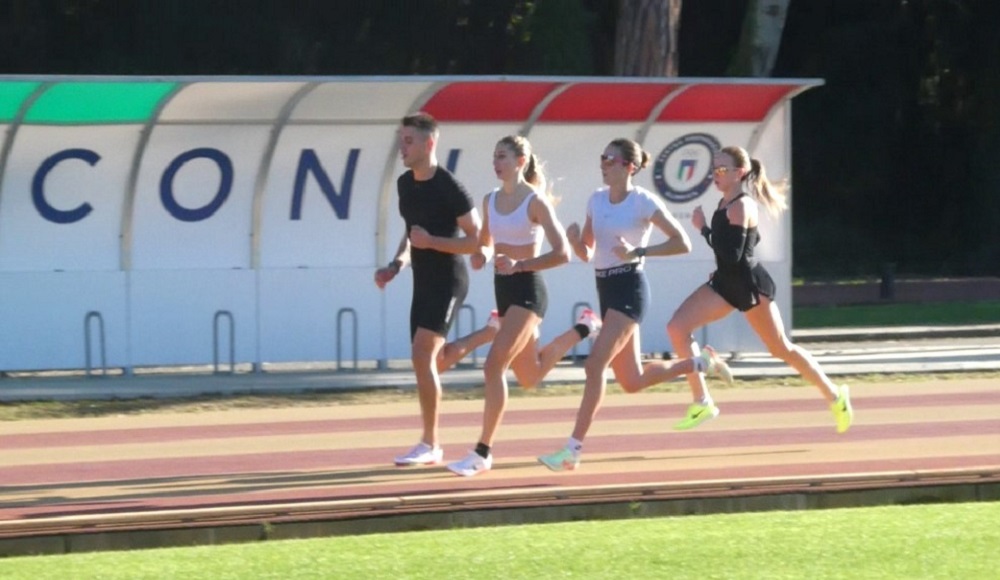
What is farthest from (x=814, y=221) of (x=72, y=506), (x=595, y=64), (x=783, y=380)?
(x=72, y=506)

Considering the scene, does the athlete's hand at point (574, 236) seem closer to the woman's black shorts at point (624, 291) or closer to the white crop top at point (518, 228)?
the woman's black shorts at point (624, 291)

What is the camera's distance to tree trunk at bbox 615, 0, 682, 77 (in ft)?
78.0

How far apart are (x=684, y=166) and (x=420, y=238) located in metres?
7.36

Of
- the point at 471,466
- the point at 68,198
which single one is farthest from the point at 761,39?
the point at 471,466

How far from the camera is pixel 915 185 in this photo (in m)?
38.8

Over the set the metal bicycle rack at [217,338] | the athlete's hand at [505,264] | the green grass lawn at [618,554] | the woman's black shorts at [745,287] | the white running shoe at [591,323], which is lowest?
the green grass lawn at [618,554]

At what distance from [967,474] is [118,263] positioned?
8.71 m

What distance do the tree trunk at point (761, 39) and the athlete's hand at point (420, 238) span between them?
68.6ft

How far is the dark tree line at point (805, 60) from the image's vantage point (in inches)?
1201

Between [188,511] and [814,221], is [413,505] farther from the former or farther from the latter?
[814,221]

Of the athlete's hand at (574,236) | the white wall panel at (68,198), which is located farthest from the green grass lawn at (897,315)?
the athlete's hand at (574,236)

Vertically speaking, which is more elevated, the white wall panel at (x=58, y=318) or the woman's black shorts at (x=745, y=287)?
the woman's black shorts at (x=745, y=287)

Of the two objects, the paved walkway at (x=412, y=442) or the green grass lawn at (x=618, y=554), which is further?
the paved walkway at (x=412, y=442)

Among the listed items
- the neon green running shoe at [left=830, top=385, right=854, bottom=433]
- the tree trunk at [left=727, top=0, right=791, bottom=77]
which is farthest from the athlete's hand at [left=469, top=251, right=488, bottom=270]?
the tree trunk at [left=727, top=0, right=791, bottom=77]
